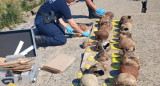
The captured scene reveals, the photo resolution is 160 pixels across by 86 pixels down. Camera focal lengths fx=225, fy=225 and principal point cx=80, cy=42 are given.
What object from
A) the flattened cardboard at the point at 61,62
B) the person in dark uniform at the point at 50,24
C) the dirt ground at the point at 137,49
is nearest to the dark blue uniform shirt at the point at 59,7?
the person in dark uniform at the point at 50,24

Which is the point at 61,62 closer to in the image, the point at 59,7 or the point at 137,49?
the point at 59,7

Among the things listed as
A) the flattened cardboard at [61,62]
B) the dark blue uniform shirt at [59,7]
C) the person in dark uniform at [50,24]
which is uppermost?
the dark blue uniform shirt at [59,7]

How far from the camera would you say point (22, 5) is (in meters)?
8.95

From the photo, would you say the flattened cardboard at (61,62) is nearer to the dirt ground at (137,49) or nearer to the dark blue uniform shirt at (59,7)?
the dirt ground at (137,49)

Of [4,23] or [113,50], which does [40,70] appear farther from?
[4,23]

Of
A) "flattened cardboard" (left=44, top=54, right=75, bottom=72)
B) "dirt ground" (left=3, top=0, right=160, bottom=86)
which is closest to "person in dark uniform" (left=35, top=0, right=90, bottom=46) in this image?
"dirt ground" (left=3, top=0, right=160, bottom=86)

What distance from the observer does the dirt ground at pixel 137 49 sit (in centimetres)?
420

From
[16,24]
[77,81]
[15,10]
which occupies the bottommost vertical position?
[77,81]

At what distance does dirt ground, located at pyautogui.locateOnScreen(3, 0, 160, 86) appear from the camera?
13.8 feet

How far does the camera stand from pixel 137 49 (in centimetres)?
505

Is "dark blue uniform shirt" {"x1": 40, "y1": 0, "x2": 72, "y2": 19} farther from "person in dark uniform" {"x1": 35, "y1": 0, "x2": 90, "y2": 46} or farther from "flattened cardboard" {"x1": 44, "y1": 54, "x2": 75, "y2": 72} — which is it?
"flattened cardboard" {"x1": 44, "y1": 54, "x2": 75, "y2": 72}

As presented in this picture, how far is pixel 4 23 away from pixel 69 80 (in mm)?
3879

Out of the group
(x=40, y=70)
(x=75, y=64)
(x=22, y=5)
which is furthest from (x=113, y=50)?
(x=22, y=5)

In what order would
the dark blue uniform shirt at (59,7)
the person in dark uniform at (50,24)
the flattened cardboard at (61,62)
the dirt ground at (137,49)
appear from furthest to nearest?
the person in dark uniform at (50,24) < the dark blue uniform shirt at (59,7) < the flattened cardboard at (61,62) < the dirt ground at (137,49)
